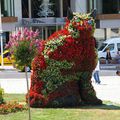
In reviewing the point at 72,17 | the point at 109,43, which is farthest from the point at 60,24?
the point at 72,17

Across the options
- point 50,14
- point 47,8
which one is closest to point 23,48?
point 50,14

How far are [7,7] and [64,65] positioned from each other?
39804 millimetres

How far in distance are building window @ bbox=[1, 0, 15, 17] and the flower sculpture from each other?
38285 mm

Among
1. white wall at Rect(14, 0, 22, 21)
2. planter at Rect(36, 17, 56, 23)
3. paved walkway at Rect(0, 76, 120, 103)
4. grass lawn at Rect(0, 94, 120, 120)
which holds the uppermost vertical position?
white wall at Rect(14, 0, 22, 21)

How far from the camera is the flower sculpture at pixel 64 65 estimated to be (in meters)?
15.1

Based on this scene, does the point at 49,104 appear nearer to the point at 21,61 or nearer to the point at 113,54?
the point at 21,61

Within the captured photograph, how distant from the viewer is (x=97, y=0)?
188 ft

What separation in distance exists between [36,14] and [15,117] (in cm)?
4399

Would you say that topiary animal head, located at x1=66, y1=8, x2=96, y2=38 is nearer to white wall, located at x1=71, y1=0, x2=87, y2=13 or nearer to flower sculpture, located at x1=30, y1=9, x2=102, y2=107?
flower sculpture, located at x1=30, y1=9, x2=102, y2=107

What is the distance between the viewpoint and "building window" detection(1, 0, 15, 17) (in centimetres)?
5341

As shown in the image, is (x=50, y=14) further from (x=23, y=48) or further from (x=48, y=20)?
(x=23, y=48)

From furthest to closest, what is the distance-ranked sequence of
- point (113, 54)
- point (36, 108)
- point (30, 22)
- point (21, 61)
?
point (30, 22), point (113, 54), point (36, 108), point (21, 61)

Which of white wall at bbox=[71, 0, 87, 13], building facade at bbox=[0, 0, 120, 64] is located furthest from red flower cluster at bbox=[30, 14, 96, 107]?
white wall at bbox=[71, 0, 87, 13]

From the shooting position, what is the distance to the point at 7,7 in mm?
54156
